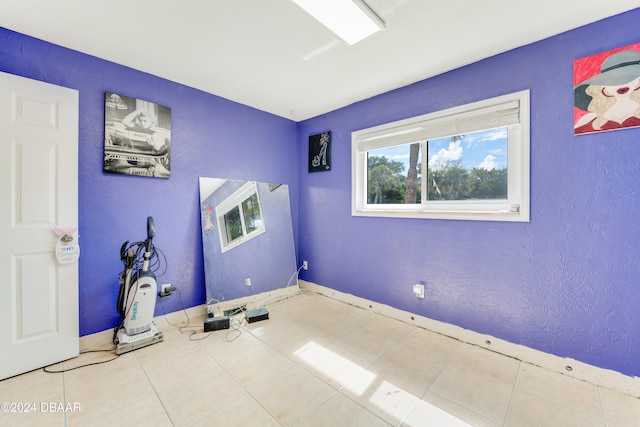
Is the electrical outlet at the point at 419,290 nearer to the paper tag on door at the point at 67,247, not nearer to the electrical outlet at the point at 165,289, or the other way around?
the electrical outlet at the point at 165,289

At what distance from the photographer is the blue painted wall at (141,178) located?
2.22 metres

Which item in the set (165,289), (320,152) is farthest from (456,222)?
(165,289)

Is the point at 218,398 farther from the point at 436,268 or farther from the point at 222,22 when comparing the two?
the point at 222,22

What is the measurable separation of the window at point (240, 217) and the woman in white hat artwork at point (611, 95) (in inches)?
128

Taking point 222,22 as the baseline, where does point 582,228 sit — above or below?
below

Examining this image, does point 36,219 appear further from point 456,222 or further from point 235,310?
point 456,222

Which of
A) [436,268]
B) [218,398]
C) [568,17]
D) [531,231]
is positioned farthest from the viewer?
[436,268]

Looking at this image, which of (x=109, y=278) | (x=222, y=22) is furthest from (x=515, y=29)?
(x=109, y=278)

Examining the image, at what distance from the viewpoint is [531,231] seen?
2.09 m

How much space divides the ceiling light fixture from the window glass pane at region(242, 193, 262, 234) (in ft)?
7.16

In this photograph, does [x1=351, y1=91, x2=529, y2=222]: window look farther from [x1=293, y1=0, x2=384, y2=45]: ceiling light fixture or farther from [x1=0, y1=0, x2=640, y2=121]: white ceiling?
[x1=293, y1=0, x2=384, y2=45]: ceiling light fixture

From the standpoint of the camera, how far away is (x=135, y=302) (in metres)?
2.25

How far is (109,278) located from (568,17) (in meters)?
4.25

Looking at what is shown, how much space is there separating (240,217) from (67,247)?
163 centimetres
